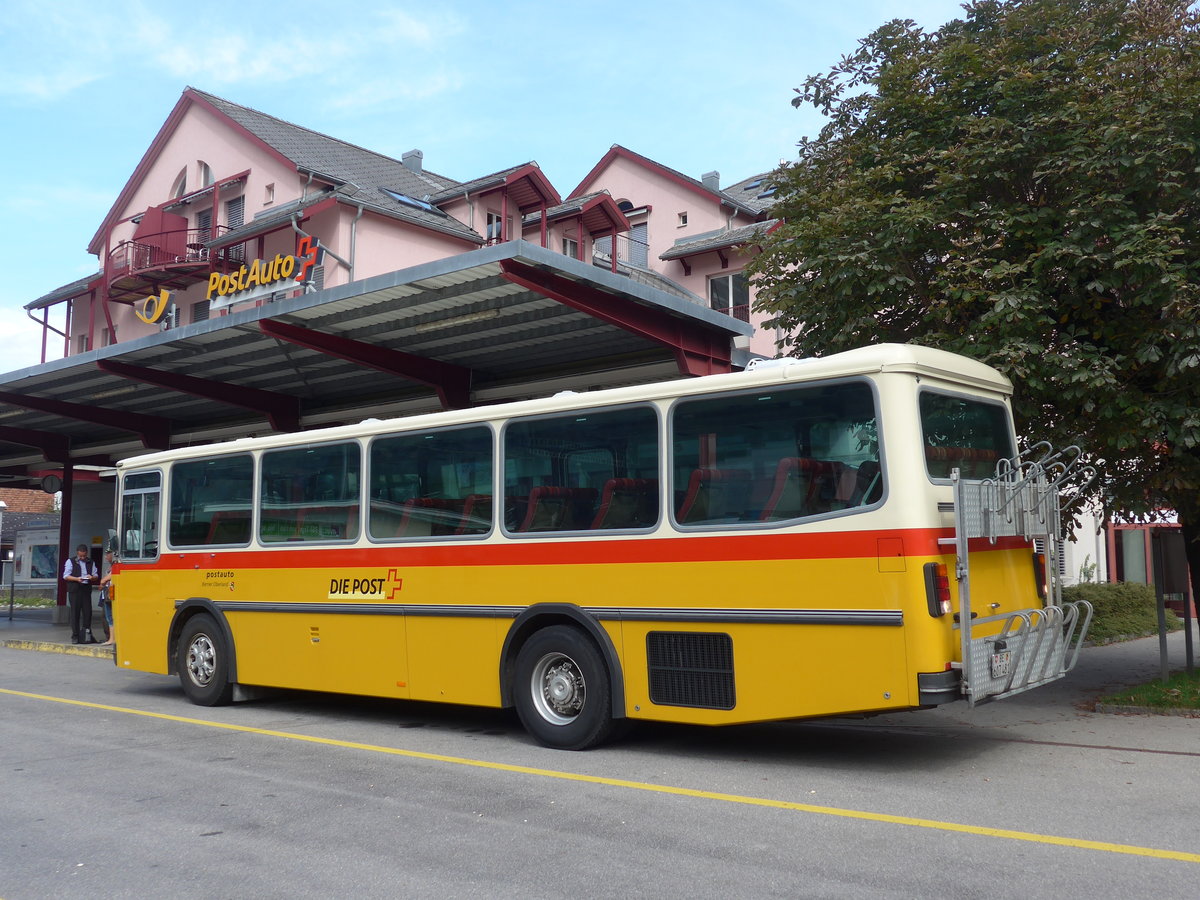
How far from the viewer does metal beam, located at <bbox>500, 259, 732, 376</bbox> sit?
1328cm

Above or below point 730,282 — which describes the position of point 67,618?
below

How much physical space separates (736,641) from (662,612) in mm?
633

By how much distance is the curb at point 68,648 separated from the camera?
18.3 m

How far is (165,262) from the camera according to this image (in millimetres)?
28250

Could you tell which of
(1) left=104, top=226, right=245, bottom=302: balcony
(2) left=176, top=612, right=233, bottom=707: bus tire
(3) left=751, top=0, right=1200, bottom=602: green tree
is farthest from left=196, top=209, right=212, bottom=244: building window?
(3) left=751, top=0, right=1200, bottom=602: green tree

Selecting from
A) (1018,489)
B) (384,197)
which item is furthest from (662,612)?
(384,197)

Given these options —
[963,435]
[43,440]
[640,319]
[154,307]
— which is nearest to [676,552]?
[963,435]

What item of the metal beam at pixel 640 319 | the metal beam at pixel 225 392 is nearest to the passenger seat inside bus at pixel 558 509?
the metal beam at pixel 640 319

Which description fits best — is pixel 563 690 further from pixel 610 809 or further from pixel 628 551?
pixel 610 809

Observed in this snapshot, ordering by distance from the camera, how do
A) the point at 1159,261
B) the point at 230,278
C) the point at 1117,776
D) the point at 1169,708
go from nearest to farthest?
the point at 1117,776 < the point at 1159,261 < the point at 1169,708 < the point at 230,278

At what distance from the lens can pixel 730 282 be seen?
1166 inches

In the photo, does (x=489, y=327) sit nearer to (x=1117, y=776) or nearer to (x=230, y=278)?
(x=230, y=278)

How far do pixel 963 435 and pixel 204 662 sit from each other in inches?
319

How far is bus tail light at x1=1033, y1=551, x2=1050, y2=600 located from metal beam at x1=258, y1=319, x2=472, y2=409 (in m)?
10.8
